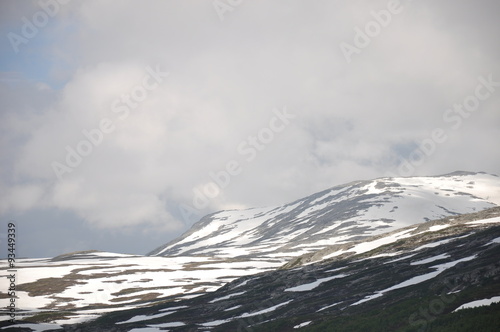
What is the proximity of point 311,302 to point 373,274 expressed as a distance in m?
13.3

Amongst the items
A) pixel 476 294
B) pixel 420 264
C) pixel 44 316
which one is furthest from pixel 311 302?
pixel 44 316

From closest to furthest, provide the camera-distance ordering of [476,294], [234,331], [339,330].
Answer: [476,294], [339,330], [234,331]

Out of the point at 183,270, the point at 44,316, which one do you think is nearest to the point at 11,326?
the point at 44,316

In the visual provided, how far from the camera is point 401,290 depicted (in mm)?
56781

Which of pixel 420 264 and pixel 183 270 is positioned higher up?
pixel 183 270

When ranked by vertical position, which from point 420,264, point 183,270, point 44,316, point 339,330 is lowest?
point 339,330

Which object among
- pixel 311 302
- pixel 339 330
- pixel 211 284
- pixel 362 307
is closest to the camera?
pixel 339 330

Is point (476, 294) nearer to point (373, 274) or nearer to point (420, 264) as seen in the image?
point (420, 264)

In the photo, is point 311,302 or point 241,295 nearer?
point 311,302

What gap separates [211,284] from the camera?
138375 millimetres

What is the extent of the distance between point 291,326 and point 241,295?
116ft

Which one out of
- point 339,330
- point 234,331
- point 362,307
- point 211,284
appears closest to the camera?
point 339,330

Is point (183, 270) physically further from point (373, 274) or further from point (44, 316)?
point (373, 274)

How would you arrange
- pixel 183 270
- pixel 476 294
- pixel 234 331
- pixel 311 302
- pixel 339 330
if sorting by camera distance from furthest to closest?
pixel 183 270 → pixel 311 302 → pixel 234 331 → pixel 339 330 → pixel 476 294
